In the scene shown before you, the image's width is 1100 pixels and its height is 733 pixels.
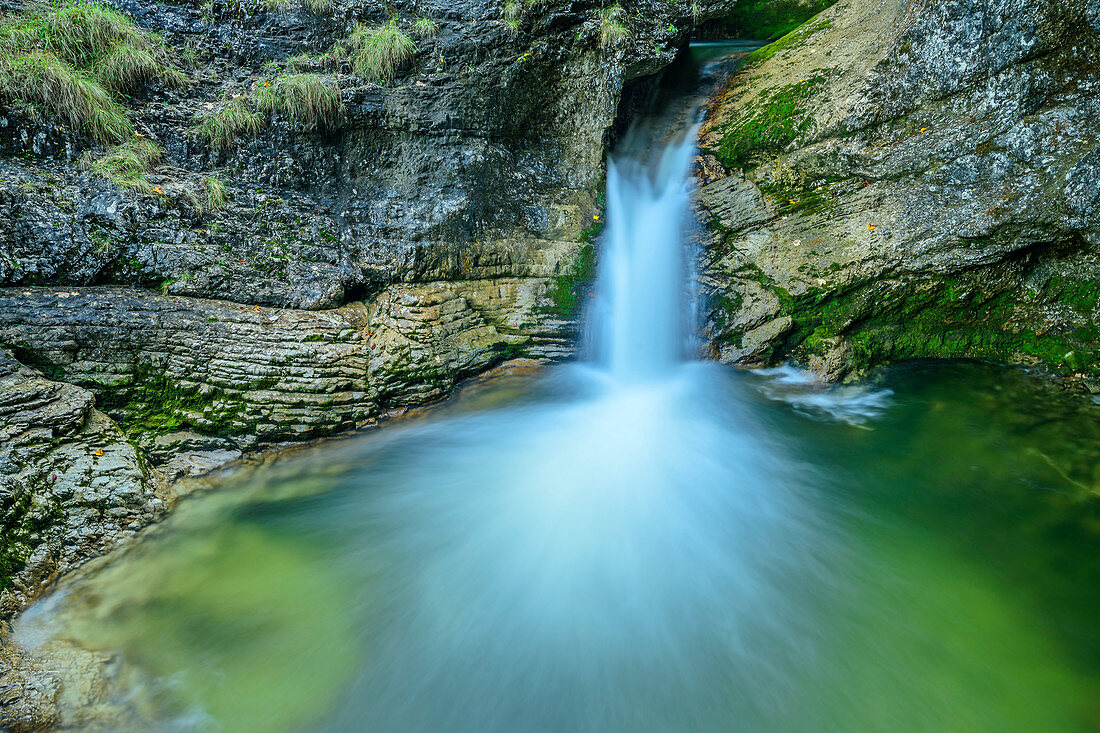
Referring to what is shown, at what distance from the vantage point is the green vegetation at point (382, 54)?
18.0 feet

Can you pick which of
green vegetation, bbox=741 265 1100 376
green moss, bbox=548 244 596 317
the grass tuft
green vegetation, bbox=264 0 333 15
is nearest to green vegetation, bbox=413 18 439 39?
green vegetation, bbox=264 0 333 15

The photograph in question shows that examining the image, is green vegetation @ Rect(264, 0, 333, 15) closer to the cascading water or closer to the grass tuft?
the grass tuft

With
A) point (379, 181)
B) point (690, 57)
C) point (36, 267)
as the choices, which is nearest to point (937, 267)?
point (690, 57)

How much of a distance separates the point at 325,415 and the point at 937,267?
6338 mm

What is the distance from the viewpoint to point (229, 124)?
5094 mm

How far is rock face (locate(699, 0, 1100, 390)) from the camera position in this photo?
14.6ft

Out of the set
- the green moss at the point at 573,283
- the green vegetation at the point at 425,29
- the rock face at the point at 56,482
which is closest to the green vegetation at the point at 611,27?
the green vegetation at the point at 425,29

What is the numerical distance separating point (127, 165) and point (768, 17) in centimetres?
846

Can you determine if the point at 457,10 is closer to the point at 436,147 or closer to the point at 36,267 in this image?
the point at 436,147

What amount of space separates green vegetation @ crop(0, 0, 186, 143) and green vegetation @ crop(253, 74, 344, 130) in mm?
983

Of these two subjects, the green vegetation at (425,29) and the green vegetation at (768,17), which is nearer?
the green vegetation at (425,29)

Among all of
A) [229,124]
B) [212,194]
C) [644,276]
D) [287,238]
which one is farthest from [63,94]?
[644,276]

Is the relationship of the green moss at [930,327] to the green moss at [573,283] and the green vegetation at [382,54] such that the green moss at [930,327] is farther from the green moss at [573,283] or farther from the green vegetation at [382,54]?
the green vegetation at [382,54]

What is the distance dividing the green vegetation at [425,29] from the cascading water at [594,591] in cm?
450
